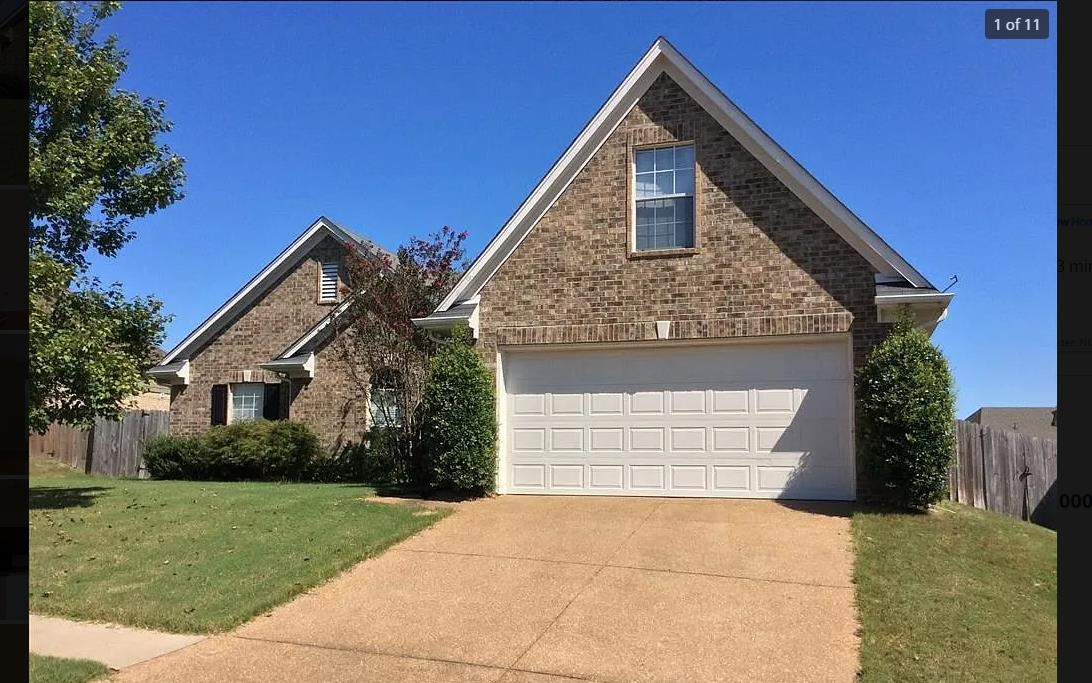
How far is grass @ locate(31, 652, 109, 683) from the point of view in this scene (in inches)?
230

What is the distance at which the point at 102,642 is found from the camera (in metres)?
6.80

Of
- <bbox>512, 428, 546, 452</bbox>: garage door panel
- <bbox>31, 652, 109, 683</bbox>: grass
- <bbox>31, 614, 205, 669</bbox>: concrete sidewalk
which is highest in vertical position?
<bbox>512, 428, 546, 452</bbox>: garage door panel

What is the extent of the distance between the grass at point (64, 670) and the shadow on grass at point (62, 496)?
7278 mm

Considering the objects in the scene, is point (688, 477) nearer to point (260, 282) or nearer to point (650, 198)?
point (650, 198)

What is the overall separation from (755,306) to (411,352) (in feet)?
20.8

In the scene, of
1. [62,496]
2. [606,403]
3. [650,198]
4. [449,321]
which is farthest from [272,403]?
[650,198]

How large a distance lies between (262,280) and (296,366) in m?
3.24

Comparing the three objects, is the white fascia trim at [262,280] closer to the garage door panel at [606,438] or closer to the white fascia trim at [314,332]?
the white fascia trim at [314,332]

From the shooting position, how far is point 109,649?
21.7ft

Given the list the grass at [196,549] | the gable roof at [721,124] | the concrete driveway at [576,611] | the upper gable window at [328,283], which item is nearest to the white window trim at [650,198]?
the gable roof at [721,124]

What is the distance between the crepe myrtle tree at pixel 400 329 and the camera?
14428 mm

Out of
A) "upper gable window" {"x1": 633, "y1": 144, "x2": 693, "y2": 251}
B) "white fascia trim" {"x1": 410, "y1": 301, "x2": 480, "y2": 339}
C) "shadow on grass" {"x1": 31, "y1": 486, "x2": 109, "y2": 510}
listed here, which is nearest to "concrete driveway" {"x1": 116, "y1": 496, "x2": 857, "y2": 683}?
"white fascia trim" {"x1": 410, "y1": 301, "x2": 480, "y2": 339}

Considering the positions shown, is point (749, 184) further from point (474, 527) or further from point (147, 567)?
point (147, 567)

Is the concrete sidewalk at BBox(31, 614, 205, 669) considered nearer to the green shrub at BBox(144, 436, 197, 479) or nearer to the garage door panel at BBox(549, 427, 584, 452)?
the garage door panel at BBox(549, 427, 584, 452)
